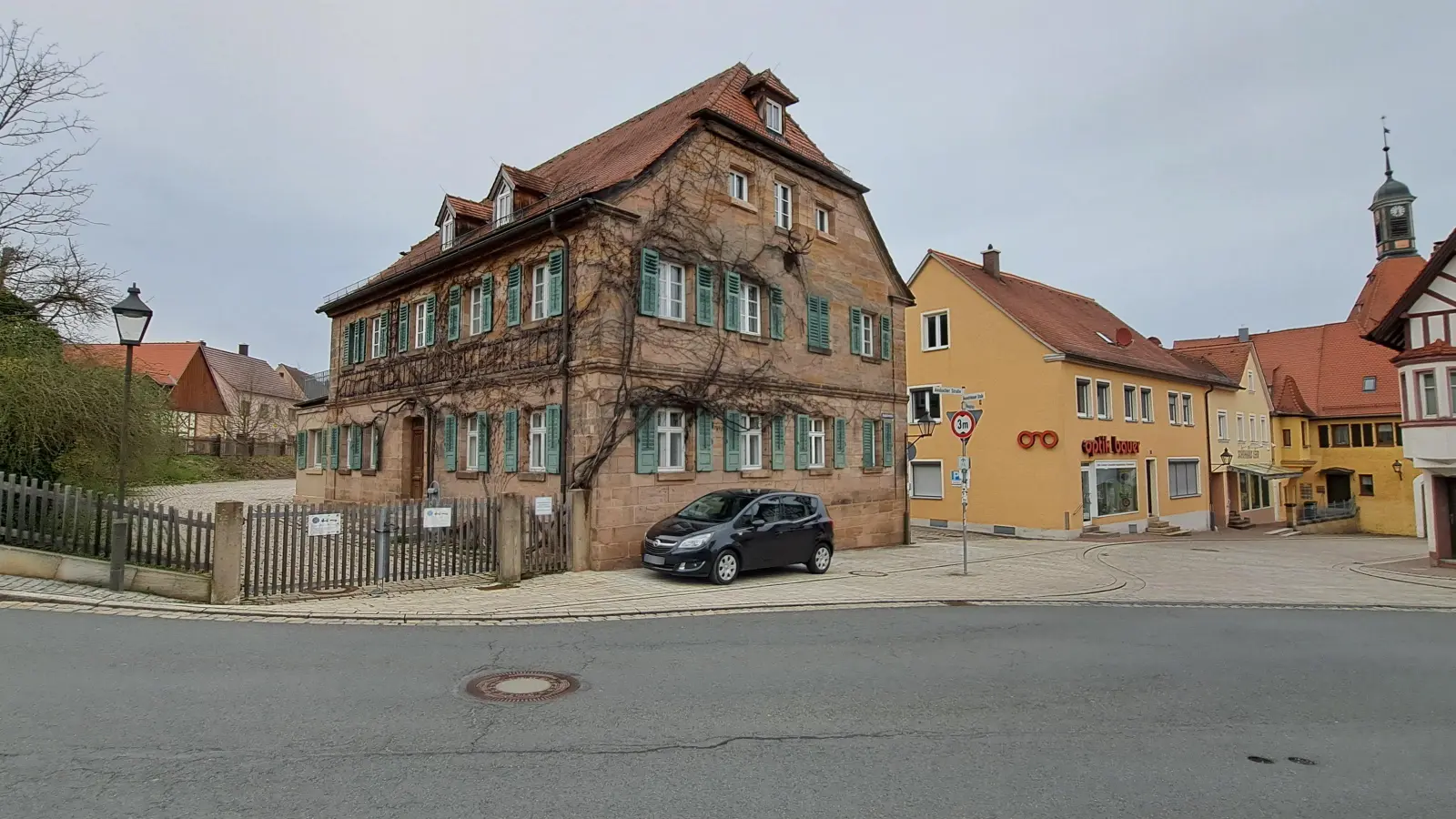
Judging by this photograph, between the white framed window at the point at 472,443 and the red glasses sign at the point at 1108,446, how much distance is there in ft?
64.4

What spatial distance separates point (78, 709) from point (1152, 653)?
31.4 ft

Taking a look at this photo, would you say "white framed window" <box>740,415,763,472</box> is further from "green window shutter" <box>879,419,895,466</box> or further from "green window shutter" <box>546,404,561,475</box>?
"green window shutter" <box>879,419,895,466</box>

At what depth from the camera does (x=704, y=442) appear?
55.5 feet

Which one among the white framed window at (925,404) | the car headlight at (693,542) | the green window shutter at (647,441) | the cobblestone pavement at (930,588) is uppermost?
the white framed window at (925,404)

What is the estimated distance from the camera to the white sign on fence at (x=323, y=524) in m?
10.8

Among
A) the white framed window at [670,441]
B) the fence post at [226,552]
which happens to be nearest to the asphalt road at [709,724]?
the fence post at [226,552]

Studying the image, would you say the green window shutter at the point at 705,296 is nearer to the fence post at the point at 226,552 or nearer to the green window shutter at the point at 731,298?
the green window shutter at the point at 731,298

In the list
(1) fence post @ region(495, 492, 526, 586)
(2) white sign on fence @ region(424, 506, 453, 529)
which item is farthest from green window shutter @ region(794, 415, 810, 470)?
(2) white sign on fence @ region(424, 506, 453, 529)

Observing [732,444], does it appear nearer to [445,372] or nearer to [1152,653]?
[445,372]

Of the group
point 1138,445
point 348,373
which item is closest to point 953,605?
point 348,373

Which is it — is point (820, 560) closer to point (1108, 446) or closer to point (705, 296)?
point (705, 296)

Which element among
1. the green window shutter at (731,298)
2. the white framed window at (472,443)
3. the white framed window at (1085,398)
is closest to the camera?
the green window shutter at (731,298)

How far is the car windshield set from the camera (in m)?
13.6

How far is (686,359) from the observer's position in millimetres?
16781
